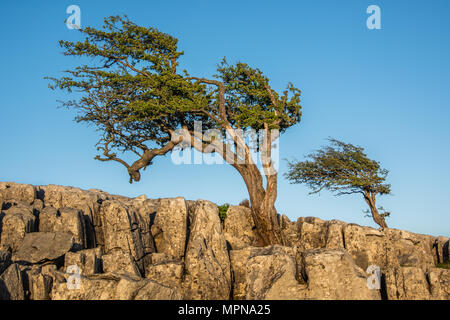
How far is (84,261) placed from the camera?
20266 millimetres

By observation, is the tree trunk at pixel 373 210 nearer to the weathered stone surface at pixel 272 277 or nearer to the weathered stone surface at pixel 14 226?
the weathered stone surface at pixel 272 277

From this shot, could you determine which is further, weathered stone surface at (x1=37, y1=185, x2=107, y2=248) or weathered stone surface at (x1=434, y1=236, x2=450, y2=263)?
weathered stone surface at (x1=434, y1=236, x2=450, y2=263)

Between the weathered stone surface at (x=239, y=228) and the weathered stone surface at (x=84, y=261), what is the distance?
1078cm

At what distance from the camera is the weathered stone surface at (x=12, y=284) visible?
15.6 metres

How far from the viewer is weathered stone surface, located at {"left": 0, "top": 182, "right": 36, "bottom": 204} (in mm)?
25031

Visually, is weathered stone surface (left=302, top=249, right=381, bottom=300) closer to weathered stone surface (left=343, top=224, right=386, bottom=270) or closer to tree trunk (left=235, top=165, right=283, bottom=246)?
weathered stone surface (left=343, top=224, right=386, bottom=270)

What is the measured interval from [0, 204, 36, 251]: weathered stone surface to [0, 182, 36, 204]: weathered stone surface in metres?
3.12

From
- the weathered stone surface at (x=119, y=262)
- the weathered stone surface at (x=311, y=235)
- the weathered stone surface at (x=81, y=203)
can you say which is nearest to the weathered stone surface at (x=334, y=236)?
the weathered stone surface at (x=311, y=235)

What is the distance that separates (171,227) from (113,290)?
10.5 metres

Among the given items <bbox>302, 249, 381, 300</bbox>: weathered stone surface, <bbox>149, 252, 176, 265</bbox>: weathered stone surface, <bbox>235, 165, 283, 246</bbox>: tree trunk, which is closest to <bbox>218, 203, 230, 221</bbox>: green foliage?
<bbox>235, 165, 283, 246</bbox>: tree trunk

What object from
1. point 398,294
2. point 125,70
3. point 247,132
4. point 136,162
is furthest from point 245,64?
point 398,294
